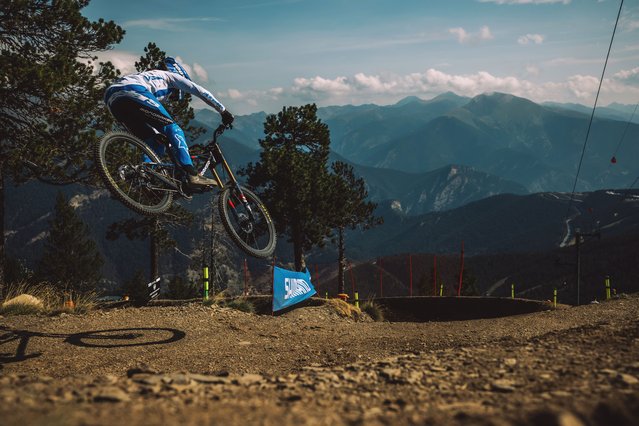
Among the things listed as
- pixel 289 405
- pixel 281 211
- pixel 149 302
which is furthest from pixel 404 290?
pixel 289 405

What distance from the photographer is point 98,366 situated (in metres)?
8.20

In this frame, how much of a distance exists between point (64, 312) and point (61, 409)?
9538 mm

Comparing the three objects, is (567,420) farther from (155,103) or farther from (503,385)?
(155,103)

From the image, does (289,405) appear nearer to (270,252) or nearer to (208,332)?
(270,252)

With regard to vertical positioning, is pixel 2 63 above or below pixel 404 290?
above

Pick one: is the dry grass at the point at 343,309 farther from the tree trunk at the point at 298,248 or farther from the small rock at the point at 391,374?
the tree trunk at the point at 298,248

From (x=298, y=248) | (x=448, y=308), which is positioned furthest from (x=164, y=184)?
(x=298, y=248)

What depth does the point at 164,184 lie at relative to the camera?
25.1ft

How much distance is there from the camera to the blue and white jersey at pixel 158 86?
713 cm

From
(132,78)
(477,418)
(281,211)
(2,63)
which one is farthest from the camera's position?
(281,211)

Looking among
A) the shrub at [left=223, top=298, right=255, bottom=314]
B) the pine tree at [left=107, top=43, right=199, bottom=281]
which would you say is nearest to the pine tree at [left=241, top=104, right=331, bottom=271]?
the pine tree at [left=107, top=43, right=199, bottom=281]

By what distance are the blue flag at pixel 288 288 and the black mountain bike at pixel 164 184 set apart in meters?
3.66

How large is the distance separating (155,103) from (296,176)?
83.1 ft

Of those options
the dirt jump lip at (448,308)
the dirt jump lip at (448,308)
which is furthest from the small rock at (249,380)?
the dirt jump lip at (448,308)
